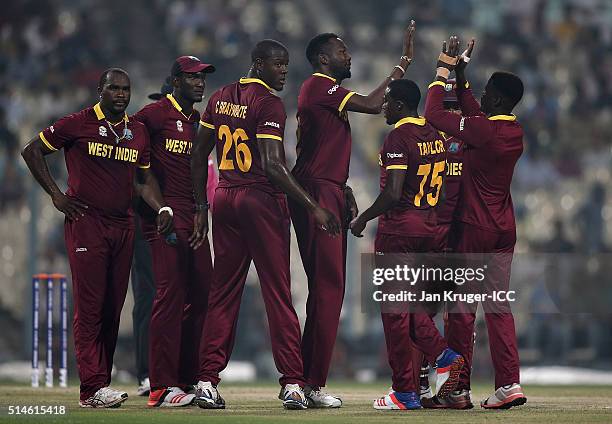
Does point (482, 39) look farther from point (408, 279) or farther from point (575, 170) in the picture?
point (408, 279)

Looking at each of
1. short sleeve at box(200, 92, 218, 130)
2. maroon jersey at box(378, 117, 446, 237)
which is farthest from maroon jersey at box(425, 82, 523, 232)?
short sleeve at box(200, 92, 218, 130)

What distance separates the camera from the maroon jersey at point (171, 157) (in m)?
8.52

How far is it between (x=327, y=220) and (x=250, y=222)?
57cm

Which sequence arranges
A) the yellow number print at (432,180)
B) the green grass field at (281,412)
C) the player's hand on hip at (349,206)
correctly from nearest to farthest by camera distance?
the green grass field at (281,412)
the yellow number print at (432,180)
the player's hand on hip at (349,206)

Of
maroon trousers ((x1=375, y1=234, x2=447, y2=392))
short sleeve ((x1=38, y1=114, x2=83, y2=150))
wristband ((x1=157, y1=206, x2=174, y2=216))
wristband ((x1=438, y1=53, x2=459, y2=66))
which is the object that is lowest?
maroon trousers ((x1=375, y1=234, x2=447, y2=392))

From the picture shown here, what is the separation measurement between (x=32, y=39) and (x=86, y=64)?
112 cm

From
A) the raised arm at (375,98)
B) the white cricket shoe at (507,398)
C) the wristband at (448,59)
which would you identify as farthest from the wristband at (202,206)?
the white cricket shoe at (507,398)

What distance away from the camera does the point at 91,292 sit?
8211 millimetres

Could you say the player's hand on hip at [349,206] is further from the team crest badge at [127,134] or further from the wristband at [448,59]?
the team crest badge at [127,134]

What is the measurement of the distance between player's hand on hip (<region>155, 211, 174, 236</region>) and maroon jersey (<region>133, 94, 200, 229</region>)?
25cm

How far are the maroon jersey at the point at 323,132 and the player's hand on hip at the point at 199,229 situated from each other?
680 millimetres

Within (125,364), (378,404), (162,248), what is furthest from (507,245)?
(125,364)

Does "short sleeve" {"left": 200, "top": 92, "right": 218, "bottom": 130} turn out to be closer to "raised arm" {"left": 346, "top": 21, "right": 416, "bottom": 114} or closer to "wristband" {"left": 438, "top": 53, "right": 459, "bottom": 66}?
"raised arm" {"left": 346, "top": 21, "right": 416, "bottom": 114}

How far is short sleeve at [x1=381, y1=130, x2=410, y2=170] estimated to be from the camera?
8359mm
